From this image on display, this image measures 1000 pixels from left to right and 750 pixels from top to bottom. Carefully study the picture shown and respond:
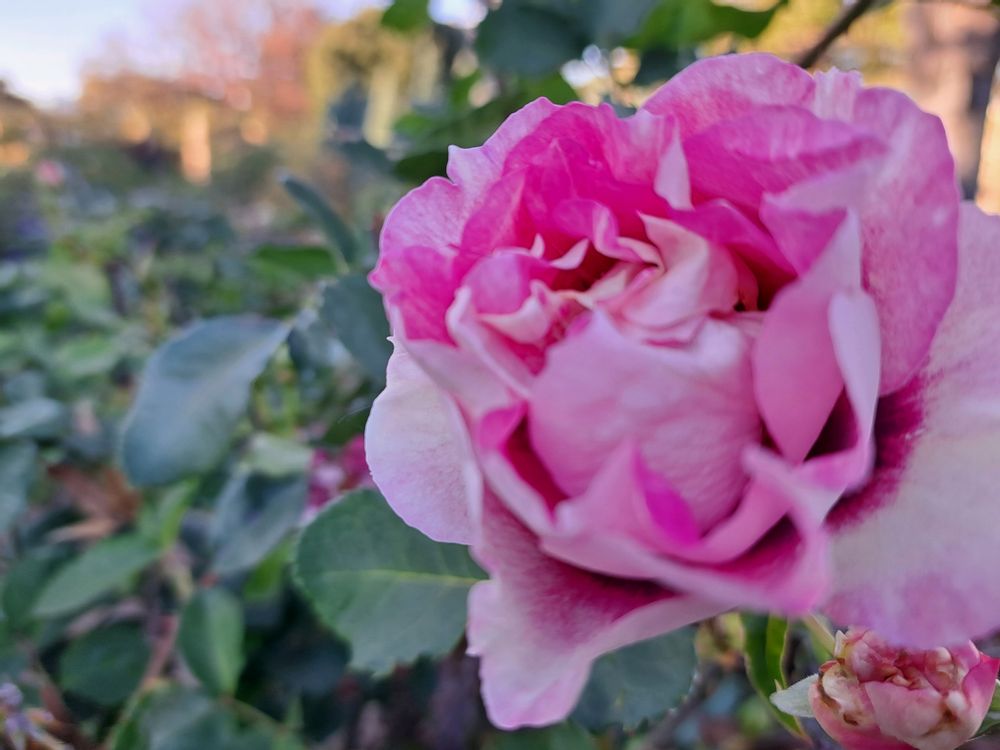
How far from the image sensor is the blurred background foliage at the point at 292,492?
480 millimetres

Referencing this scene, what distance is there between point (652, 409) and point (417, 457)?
0.09m

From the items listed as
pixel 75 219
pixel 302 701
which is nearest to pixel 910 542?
pixel 302 701

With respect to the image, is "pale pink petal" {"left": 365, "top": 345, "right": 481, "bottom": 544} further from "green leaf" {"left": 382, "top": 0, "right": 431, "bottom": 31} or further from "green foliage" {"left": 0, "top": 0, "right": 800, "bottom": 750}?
"green leaf" {"left": 382, "top": 0, "right": 431, "bottom": 31}

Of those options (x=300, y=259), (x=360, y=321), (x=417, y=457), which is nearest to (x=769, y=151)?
(x=417, y=457)

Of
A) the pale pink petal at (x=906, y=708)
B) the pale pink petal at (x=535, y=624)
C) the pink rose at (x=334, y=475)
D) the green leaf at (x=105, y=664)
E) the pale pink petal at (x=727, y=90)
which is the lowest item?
the green leaf at (x=105, y=664)

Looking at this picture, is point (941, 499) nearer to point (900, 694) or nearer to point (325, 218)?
point (900, 694)

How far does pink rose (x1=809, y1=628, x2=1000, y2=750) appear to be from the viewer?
0.27 m

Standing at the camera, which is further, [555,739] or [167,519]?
[167,519]

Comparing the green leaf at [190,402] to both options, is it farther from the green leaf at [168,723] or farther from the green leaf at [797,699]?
the green leaf at [797,699]

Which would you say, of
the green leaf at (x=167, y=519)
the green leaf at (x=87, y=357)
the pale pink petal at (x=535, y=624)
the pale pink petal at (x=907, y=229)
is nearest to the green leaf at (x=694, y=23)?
the pale pink petal at (x=907, y=229)

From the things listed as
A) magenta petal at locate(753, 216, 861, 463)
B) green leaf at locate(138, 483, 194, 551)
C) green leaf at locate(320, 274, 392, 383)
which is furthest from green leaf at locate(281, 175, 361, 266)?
magenta petal at locate(753, 216, 861, 463)

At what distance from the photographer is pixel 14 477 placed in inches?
29.5

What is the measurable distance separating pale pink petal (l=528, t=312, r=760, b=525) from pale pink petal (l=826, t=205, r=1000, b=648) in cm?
4

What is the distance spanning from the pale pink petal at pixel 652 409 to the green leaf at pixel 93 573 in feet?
2.28
